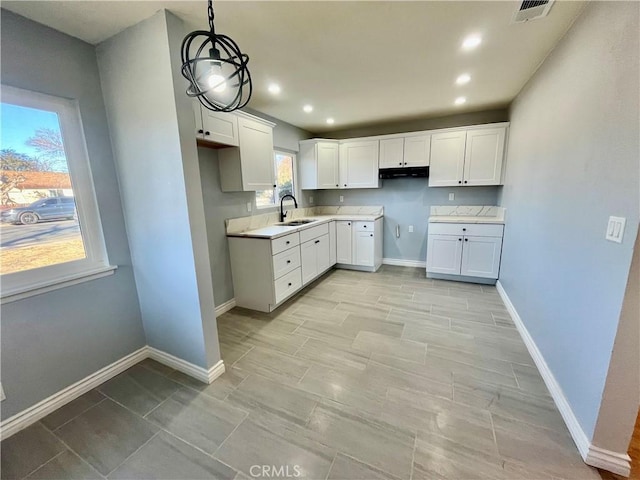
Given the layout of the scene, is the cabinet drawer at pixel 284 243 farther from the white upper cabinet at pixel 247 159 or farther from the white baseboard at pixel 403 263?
the white baseboard at pixel 403 263

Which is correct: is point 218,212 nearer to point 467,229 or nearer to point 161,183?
point 161,183

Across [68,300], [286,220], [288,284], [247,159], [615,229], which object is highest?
[247,159]

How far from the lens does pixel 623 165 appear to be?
1177mm

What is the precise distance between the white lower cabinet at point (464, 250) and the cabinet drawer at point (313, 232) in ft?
5.17

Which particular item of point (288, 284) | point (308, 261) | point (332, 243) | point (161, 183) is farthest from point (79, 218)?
point (332, 243)

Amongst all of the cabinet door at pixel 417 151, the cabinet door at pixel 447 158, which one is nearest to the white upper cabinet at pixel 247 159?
the cabinet door at pixel 417 151

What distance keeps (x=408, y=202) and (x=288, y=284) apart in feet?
8.48

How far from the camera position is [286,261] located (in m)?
3.03

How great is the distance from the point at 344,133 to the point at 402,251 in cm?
239

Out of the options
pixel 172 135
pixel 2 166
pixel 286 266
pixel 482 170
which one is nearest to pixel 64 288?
pixel 2 166

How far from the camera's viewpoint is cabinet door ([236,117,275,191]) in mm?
2721

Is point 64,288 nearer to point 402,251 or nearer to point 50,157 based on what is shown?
point 50,157

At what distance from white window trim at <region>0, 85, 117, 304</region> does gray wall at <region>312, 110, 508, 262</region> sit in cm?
314

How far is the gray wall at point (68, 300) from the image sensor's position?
1504mm
